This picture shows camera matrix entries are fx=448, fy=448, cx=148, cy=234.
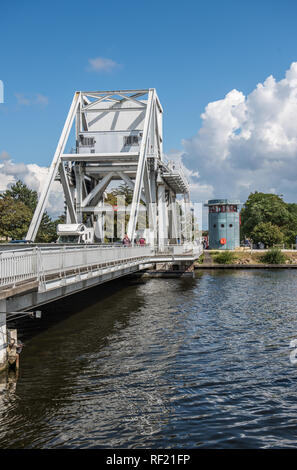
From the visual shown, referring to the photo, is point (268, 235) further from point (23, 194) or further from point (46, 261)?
point (46, 261)

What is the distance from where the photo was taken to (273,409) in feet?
32.8

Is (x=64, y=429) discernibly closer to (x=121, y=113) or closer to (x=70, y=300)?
(x=70, y=300)

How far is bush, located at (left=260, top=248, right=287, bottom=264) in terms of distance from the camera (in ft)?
191

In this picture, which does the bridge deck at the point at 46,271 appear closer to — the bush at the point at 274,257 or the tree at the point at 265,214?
the bush at the point at 274,257

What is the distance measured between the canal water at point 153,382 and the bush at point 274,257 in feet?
Result: 120

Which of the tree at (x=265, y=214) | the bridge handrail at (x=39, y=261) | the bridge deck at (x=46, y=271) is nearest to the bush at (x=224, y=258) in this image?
the tree at (x=265, y=214)

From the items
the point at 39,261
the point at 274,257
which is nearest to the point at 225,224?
the point at 274,257

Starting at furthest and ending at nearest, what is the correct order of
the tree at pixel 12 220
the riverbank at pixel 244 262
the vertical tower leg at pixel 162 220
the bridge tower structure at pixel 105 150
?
the tree at pixel 12 220
the riverbank at pixel 244 262
the vertical tower leg at pixel 162 220
the bridge tower structure at pixel 105 150

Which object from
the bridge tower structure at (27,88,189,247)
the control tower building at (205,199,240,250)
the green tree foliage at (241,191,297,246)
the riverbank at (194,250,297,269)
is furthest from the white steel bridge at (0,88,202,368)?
the green tree foliage at (241,191,297,246)

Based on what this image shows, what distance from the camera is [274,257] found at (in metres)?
58.6

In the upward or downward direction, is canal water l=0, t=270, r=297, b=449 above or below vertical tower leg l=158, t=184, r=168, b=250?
below

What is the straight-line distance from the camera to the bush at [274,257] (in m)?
58.3

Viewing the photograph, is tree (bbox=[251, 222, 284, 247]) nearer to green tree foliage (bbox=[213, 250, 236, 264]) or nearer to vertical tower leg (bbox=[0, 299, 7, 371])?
green tree foliage (bbox=[213, 250, 236, 264])

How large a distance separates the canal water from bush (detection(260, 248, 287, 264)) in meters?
36.7
